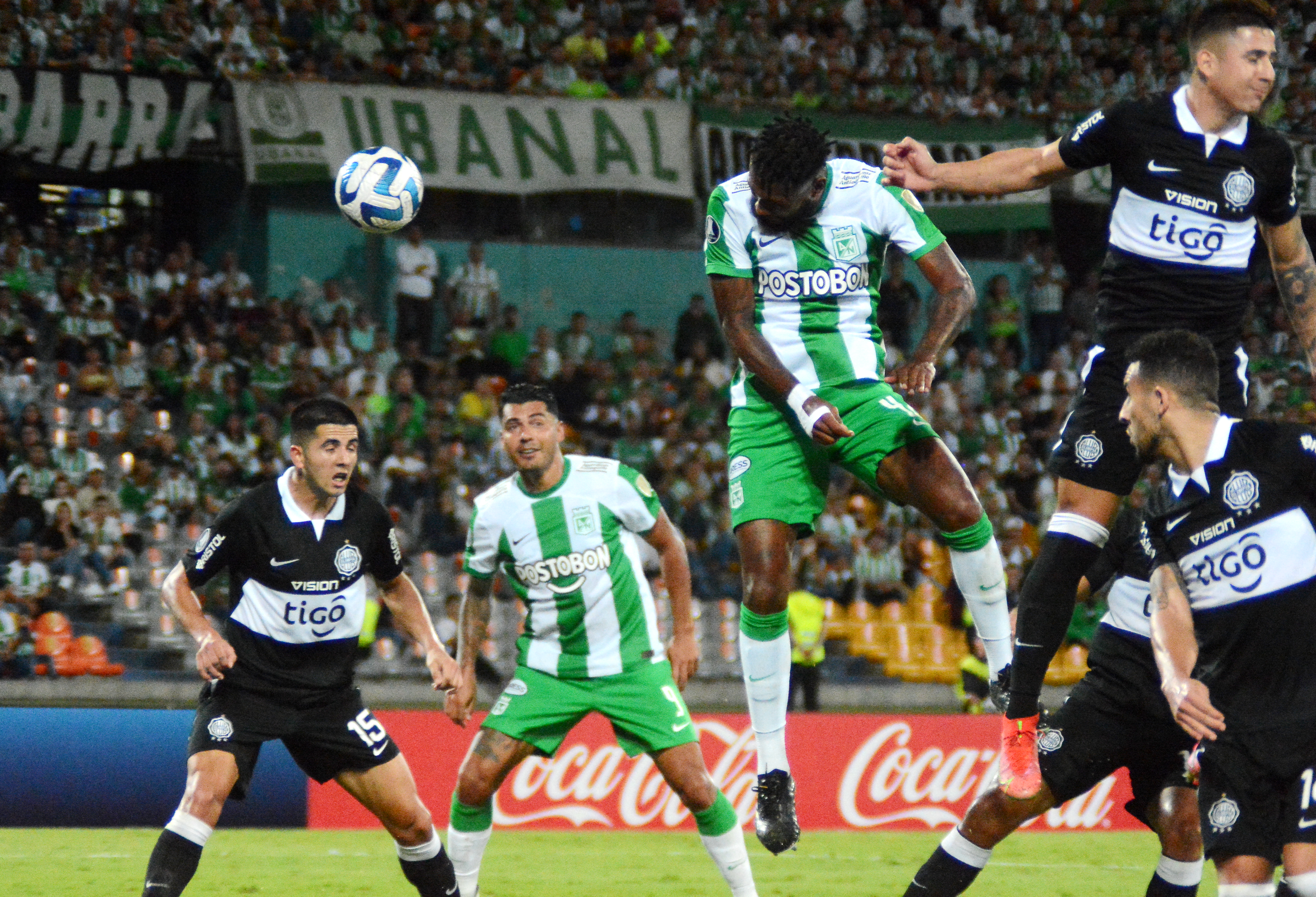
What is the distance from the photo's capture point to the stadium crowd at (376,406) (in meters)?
13.5

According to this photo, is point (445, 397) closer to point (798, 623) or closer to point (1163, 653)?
point (798, 623)

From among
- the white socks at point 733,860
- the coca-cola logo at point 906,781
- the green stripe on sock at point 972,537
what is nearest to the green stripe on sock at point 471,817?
the white socks at point 733,860

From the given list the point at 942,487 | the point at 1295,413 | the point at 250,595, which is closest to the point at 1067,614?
the point at 942,487

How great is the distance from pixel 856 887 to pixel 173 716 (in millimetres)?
5056

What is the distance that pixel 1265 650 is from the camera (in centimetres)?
Result: 469

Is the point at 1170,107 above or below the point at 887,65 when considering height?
below

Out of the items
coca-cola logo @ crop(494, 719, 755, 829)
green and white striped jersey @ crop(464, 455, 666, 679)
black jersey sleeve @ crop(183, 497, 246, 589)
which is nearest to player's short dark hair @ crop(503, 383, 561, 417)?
green and white striped jersey @ crop(464, 455, 666, 679)

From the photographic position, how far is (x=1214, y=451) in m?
4.73

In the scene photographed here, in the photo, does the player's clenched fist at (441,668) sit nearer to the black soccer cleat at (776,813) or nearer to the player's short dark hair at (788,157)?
the black soccer cleat at (776,813)

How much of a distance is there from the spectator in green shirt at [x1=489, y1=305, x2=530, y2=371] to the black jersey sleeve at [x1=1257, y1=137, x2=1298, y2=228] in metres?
12.1

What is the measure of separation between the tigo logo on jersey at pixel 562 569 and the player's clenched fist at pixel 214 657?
148cm

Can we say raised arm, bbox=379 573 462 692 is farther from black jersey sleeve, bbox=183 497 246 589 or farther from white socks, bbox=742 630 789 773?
white socks, bbox=742 630 789 773

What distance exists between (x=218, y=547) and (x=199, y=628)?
0.39 m

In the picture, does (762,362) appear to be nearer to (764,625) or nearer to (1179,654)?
(764,625)
